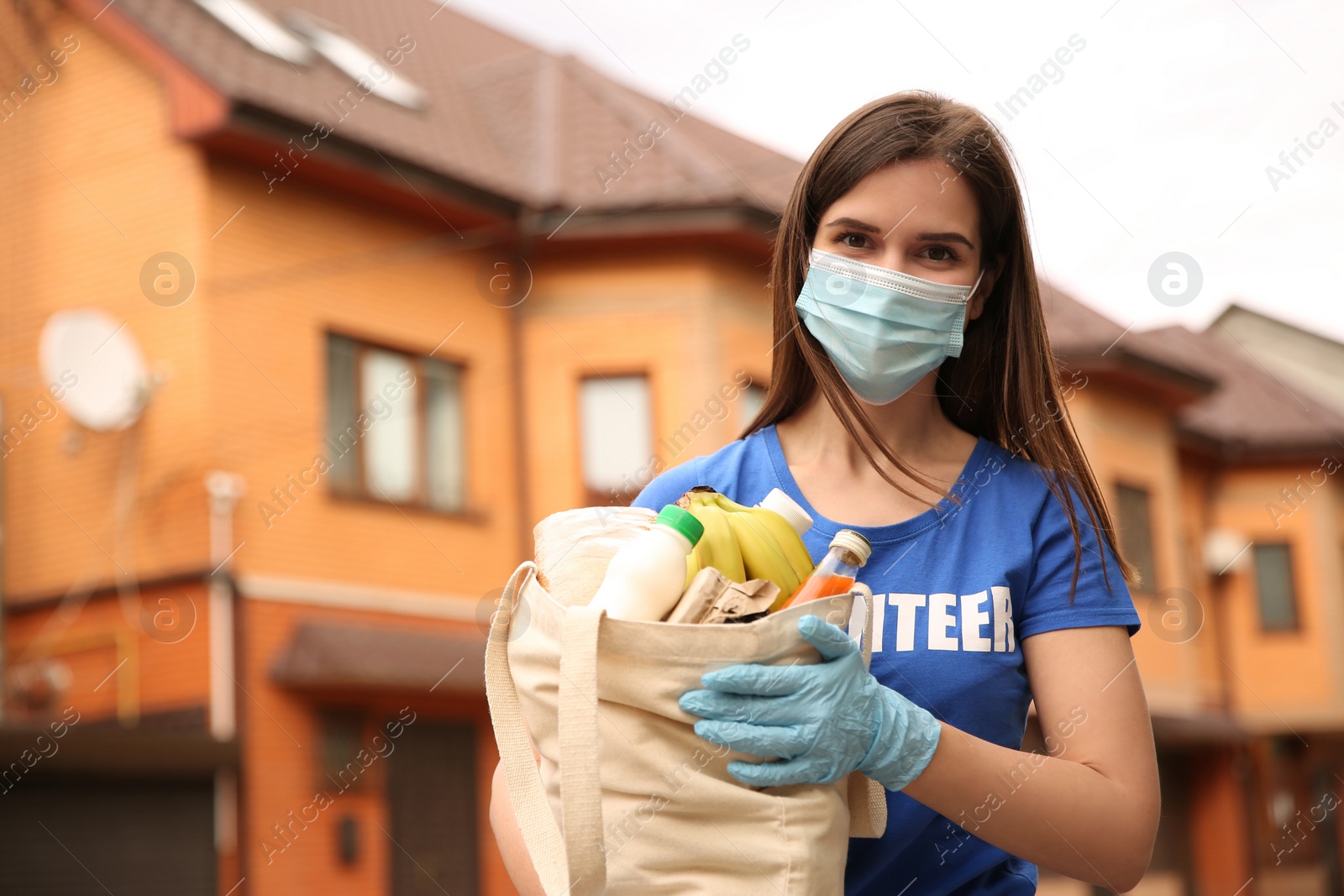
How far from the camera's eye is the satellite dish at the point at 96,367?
33.1ft

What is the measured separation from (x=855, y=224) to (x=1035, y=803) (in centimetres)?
85

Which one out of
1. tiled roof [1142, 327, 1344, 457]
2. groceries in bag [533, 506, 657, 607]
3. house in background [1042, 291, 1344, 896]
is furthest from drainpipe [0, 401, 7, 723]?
tiled roof [1142, 327, 1344, 457]

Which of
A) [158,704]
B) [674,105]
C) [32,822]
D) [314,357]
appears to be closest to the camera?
[32,822]

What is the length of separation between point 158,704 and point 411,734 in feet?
6.76

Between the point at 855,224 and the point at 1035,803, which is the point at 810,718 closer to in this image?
the point at 1035,803

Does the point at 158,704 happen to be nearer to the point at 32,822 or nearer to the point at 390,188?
the point at 32,822

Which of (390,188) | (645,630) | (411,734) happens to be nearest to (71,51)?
(390,188)

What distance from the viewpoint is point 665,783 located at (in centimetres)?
155

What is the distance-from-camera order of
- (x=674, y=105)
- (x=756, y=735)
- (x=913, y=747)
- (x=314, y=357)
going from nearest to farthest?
(x=756, y=735) < (x=913, y=747) < (x=314, y=357) < (x=674, y=105)

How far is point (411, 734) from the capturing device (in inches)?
455

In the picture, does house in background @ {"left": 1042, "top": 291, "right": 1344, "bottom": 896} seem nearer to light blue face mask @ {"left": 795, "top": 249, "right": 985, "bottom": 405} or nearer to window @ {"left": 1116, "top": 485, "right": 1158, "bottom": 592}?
window @ {"left": 1116, "top": 485, "right": 1158, "bottom": 592}

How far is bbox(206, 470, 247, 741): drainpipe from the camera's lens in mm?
10312

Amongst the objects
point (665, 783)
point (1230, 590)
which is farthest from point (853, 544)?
point (1230, 590)

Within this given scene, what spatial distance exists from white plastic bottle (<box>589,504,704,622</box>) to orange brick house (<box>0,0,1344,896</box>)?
6756mm
